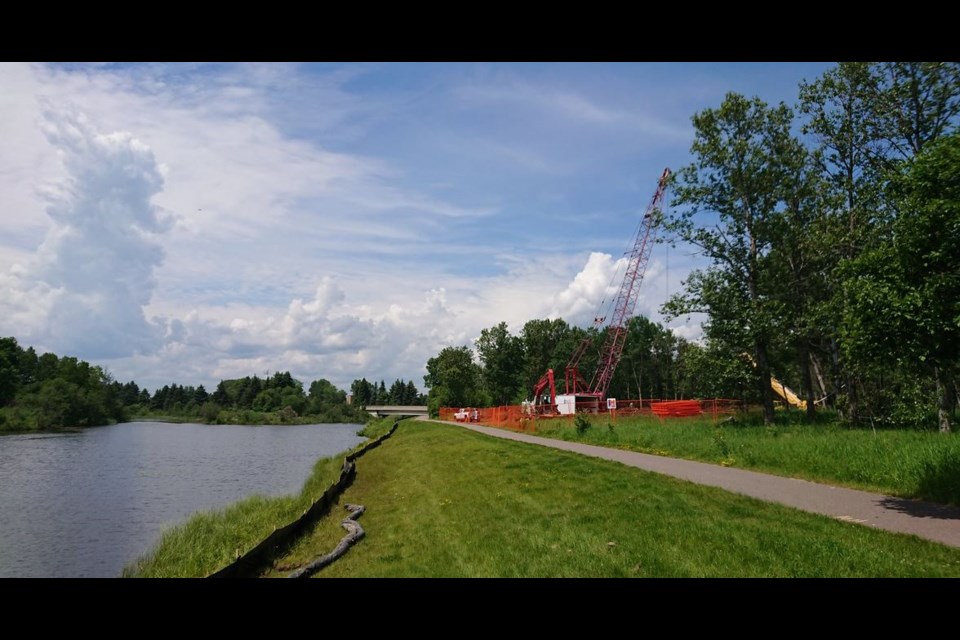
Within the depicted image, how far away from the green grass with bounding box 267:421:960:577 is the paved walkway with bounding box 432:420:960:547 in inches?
24.3

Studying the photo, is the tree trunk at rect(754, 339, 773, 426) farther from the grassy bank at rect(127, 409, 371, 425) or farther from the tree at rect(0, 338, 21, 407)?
the grassy bank at rect(127, 409, 371, 425)

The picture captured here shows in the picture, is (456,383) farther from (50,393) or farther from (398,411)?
(50,393)

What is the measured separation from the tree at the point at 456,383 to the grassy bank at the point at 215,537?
74.4m

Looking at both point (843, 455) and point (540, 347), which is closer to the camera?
point (843, 455)

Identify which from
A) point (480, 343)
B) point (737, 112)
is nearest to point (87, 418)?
point (480, 343)

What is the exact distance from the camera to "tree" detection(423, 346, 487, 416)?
9500cm

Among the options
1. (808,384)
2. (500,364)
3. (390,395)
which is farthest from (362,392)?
(808,384)

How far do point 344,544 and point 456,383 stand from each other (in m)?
83.2

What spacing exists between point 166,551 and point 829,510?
14.0 metres

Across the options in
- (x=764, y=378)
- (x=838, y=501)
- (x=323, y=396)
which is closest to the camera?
(x=838, y=501)

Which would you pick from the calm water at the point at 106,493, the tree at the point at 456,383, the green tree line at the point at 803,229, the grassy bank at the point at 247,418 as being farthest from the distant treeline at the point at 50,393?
the green tree line at the point at 803,229

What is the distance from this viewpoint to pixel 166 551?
14211 mm

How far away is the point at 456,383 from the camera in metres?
95.3

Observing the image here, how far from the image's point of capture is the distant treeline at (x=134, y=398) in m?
74.7
